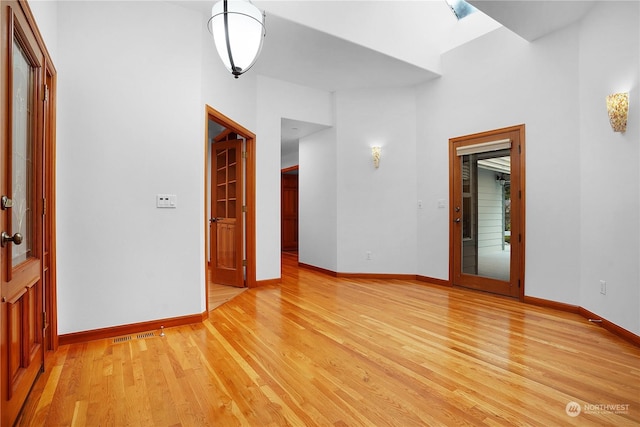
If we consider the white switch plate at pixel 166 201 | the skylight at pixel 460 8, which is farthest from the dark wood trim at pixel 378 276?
the skylight at pixel 460 8

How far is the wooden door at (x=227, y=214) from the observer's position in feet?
15.6

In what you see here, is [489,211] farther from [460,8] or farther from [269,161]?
[269,161]

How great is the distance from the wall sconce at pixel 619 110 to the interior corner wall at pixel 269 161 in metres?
3.71

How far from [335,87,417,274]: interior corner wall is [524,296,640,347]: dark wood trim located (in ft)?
5.70

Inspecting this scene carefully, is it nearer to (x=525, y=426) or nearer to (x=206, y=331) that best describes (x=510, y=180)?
(x=525, y=426)

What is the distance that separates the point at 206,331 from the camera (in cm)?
297

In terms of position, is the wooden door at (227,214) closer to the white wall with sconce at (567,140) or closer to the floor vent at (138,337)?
the floor vent at (138,337)

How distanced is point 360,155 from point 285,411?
4.20 metres

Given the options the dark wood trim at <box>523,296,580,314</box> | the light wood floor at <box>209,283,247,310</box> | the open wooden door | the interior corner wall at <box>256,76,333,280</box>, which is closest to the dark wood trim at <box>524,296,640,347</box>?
the dark wood trim at <box>523,296,580,314</box>

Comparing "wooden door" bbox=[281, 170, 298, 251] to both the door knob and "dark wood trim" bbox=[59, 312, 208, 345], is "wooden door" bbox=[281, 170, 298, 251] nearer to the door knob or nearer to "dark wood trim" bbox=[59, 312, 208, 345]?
"dark wood trim" bbox=[59, 312, 208, 345]

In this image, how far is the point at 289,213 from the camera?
9719mm

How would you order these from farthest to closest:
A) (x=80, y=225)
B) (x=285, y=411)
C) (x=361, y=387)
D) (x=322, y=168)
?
(x=322, y=168)
(x=80, y=225)
(x=361, y=387)
(x=285, y=411)

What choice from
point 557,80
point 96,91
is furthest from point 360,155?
point 96,91

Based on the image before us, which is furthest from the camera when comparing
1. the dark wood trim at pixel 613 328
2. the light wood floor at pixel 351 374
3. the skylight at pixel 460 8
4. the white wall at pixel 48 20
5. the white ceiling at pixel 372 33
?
the skylight at pixel 460 8
